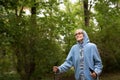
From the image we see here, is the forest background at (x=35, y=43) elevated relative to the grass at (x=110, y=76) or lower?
Result: elevated

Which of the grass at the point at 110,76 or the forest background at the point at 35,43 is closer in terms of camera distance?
the forest background at the point at 35,43

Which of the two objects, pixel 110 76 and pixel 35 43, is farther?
pixel 110 76

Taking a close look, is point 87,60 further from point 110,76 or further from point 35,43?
point 110,76

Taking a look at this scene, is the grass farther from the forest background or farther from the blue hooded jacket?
the blue hooded jacket

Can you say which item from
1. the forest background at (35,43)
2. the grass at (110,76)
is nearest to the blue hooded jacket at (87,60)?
the forest background at (35,43)

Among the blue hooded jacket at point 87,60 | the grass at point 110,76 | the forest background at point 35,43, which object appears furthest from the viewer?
the grass at point 110,76

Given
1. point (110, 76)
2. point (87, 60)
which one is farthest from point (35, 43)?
point (87, 60)

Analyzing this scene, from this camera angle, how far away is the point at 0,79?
1546 centimetres

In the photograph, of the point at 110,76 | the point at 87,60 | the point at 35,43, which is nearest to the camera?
the point at 87,60

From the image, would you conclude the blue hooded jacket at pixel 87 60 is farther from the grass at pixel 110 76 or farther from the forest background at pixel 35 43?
the grass at pixel 110 76

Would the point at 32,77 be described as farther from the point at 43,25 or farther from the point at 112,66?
the point at 112,66

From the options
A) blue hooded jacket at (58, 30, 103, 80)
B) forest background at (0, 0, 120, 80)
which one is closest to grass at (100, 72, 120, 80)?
forest background at (0, 0, 120, 80)

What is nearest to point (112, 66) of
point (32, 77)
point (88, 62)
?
point (32, 77)

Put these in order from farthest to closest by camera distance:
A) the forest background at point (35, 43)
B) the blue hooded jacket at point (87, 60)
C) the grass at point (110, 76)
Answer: the grass at point (110, 76) < the forest background at point (35, 43) < the blue hooded jacket at point (87, 60)
